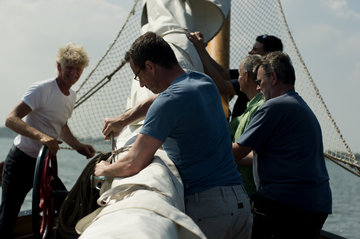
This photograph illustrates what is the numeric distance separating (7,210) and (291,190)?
1.76m

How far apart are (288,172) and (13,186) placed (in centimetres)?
171

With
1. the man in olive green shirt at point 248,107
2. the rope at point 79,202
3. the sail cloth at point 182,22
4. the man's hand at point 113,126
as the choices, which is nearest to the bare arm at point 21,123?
the man's hand at point 113,126

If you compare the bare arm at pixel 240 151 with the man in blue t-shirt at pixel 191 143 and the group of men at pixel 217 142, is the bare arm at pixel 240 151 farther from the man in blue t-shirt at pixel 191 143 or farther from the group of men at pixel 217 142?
the man in blue t-shirt at pixel 191 143

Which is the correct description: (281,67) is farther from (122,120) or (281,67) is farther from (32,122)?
(32,122)

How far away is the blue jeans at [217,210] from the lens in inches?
74.3

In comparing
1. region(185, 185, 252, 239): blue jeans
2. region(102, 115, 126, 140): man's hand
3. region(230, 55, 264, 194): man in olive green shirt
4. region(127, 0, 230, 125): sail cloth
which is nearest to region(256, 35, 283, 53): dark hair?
region(127, 0, 230, 125): sail cloth

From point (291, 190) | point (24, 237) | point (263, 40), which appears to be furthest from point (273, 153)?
point (24, 237)

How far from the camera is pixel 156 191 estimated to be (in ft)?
4.77

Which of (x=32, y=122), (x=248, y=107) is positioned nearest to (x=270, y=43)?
(x=248, y=107)

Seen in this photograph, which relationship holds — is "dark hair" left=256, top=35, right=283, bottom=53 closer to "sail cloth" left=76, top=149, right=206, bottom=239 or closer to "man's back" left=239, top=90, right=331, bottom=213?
"man's back" left=239, top=90, right=331, bottom=213

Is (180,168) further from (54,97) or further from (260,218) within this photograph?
(54,97)

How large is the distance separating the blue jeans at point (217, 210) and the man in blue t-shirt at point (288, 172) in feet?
1.27

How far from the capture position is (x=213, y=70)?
11.3 feet

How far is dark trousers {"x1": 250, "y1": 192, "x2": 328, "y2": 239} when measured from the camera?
89.3 inches
